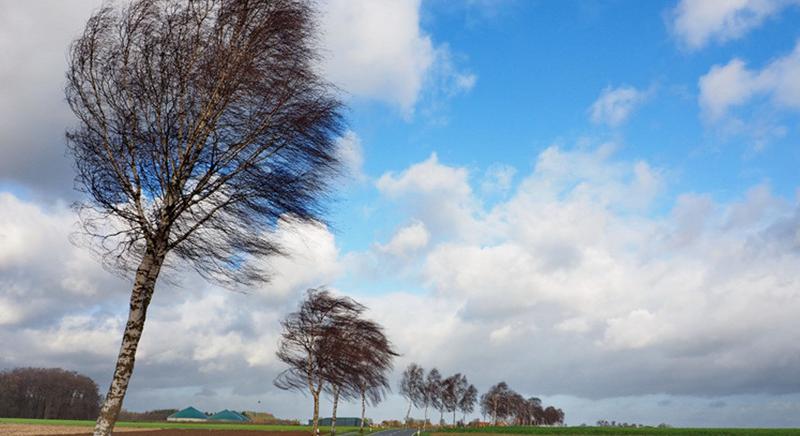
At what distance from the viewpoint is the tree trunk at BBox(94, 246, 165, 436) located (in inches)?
356

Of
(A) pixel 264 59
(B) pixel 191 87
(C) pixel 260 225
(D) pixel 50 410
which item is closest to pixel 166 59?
(B) pixel 191 87

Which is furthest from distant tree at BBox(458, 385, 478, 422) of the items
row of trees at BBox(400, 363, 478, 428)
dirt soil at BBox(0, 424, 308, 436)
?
dirt soil at BBox(0, 424, 308, 436)

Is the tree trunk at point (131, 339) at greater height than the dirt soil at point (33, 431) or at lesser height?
greater

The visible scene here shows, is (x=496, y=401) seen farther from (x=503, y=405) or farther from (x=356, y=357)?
(x=356, y=357)

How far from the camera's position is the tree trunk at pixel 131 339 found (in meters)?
9.05

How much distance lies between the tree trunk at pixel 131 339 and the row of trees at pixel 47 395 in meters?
117

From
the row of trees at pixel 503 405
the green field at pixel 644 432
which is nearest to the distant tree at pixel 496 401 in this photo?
the row of trees at pixel 503 405

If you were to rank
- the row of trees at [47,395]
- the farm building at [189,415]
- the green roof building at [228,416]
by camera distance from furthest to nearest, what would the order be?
1. the green roof building at [228,416]
2. the farm building at [189,415]
3. the row of trees at [47,395]

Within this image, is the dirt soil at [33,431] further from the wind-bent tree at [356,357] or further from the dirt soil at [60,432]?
the wind-bent tree at [356,357]

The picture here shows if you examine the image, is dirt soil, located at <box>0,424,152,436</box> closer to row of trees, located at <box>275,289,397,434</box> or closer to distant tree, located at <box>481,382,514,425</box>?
row of trees, located at <box>275,289,397,434</box>

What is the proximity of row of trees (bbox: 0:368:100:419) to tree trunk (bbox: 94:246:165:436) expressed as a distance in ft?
385

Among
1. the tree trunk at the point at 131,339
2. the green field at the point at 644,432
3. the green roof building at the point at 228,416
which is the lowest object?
the green roof building at the point at 228,416

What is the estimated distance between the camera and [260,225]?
1147 cm

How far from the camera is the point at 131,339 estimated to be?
960 centimetres
